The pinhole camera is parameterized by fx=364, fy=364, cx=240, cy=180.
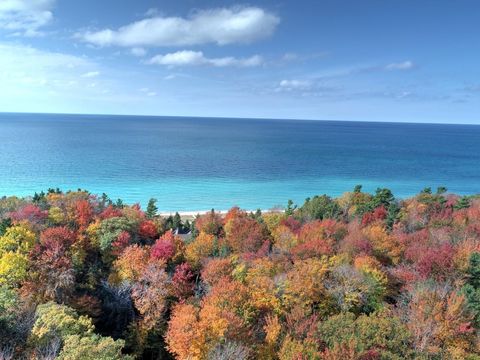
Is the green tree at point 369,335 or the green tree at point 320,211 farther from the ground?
the green tree at point 320,211

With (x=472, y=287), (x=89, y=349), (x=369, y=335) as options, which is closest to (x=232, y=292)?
(x=369, y=335)

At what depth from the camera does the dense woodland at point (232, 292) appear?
2153 cm

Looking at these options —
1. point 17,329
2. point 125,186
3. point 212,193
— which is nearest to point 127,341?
point 17,329

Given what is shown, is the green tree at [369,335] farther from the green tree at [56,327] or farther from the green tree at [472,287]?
the green tree at [56,327]

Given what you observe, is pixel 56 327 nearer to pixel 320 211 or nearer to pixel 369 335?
pixel 369 335

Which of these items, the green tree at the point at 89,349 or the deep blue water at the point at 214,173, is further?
the deep blue water at the point at 214,173

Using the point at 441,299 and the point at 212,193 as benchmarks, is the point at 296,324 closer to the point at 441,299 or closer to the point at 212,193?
the point at 441,299

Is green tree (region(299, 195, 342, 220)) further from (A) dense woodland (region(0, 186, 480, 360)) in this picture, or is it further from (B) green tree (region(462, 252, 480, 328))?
(B) green tree (region(462, 252, 480, 328))

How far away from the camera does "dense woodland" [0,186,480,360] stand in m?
21.5

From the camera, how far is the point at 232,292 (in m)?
26.1

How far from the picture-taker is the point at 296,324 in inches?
961

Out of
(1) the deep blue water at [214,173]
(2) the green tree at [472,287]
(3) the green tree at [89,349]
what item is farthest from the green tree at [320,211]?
(3) the green tree at [89,349]

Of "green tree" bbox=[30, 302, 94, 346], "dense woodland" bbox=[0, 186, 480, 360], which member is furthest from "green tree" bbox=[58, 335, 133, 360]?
"green tree" bbox=[30, 302, 94, 346]

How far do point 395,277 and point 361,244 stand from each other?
217 inches
